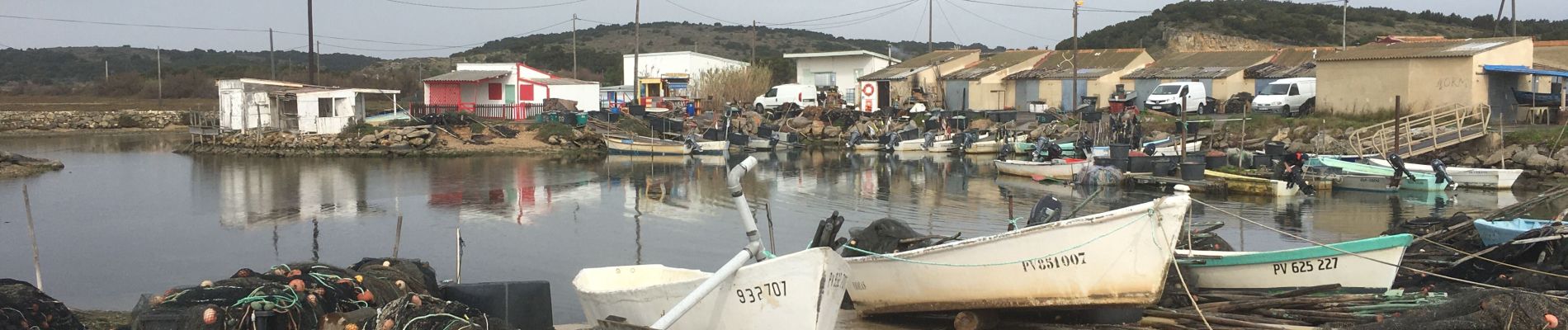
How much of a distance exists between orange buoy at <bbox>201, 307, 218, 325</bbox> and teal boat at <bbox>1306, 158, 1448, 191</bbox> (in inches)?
865

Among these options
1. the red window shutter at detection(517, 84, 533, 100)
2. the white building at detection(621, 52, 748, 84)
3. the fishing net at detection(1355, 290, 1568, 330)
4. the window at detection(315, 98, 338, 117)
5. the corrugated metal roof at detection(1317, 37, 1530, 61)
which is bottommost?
the fishing net at detection(1355, 290, 1568, 330)

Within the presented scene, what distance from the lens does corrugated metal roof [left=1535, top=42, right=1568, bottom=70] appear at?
1348 inches

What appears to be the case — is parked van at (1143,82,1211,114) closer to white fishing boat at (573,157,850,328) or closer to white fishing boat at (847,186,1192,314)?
white fishing boat at (847,186,1192,314)

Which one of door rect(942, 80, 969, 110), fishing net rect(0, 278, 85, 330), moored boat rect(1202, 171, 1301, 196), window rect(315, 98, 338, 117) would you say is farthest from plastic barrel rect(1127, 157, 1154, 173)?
window rect(315, 98, 338, 117)

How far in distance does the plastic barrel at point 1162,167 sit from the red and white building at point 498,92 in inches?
1038

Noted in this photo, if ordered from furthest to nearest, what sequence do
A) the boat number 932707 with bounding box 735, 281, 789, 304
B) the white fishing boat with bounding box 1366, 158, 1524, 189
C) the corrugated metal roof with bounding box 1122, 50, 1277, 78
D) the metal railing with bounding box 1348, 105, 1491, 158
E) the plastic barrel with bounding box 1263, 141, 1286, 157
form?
the corrugated metal roof with bounding box 1122, 50, 1277, 78 → the metal railing with bounding box 1348, 105, 1491, 158 → the plastic barrel with bounding box 1263, 141, 1286, 157 → the white fishing boat with bounding box 1366, 158, 1524, 189 → the boat number 932707 with bounding box 735, 281, 789, 304

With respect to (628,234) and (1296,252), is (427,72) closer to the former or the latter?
(628,234)

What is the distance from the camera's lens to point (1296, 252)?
35.1 ft

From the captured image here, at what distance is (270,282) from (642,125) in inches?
1362

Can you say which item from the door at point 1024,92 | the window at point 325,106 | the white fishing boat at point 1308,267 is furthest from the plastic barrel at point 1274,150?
the window at point 325,106

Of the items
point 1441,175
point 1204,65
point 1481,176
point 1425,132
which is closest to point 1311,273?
point 1441,175

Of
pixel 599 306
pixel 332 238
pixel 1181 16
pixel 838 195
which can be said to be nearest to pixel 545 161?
pixel 838 195

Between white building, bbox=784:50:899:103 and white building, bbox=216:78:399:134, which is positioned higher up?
white building, bbox=784:50:899:103

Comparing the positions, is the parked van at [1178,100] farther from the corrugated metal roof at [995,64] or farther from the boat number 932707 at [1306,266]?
the boat number 932707 at [1306,266]
